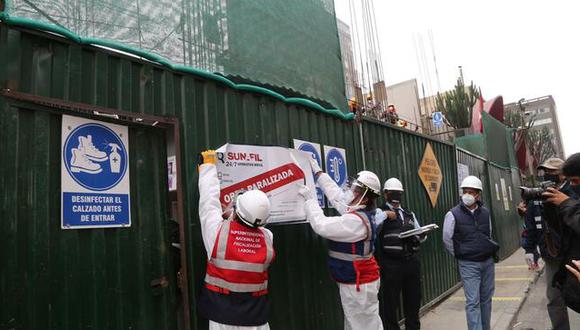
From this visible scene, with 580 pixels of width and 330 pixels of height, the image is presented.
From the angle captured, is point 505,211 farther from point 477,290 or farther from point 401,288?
point 401,288

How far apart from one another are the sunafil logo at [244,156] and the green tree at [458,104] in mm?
18891

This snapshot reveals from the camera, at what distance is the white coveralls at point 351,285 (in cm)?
336

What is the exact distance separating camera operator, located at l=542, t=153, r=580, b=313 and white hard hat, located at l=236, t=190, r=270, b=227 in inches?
81.5

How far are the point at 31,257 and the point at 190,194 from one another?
112 cm

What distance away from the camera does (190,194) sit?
9.93 feet

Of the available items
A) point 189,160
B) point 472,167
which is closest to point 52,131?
point 189,160

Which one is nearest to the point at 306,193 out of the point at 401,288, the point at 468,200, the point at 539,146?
the point at 401,288

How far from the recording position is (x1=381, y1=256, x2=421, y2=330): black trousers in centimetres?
447

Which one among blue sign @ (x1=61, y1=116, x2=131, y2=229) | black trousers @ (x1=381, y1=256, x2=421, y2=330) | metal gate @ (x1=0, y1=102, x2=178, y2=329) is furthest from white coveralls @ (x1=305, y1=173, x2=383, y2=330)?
blue sign @ (x1=61, y1=116, x2=131, y2=229)

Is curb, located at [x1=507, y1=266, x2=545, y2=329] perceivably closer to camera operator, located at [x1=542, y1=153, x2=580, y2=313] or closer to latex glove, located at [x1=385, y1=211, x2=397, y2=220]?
latex glove, located at [x1=385, y1=211, x2=397, y2=220]

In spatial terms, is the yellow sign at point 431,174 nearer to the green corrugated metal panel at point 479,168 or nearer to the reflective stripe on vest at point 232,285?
the green corrugated metal panel at point 479,168

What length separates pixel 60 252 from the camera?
7.56 ft

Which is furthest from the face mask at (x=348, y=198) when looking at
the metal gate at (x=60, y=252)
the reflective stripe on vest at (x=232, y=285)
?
the metal gate at (x=60, y=252)

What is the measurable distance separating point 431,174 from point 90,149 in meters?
6.08
